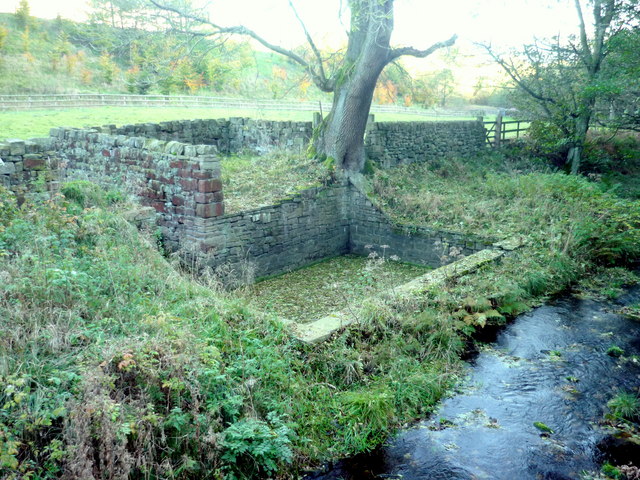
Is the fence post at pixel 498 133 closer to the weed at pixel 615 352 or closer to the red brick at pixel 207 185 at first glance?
the red brick at pixel 207 185

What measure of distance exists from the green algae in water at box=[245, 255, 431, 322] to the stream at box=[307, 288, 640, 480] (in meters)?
2.00

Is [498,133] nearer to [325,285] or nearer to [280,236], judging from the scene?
[280,236]

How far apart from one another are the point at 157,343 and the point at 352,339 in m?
2.53

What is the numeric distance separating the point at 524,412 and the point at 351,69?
10.5 metres

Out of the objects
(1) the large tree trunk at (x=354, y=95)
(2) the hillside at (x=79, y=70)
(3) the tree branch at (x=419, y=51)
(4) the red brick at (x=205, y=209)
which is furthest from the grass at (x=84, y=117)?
(4) the red brick at (x=205, y=209)

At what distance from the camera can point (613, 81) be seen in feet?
46.3

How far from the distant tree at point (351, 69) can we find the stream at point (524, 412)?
24.7 feet

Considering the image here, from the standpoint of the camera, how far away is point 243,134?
16.4 metres

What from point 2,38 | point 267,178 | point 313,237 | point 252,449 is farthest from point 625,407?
point 2,38

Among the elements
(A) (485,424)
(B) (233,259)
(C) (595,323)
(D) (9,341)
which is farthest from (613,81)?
(D) (9,341)

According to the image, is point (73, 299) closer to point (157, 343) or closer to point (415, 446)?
point (157, 343)

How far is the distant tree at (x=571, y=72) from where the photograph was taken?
617 inches

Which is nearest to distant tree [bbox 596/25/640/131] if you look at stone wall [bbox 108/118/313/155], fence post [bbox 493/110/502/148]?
fence post [bbox 493/110/502/148]

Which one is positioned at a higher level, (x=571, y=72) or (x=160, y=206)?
(x=571, y=72)
